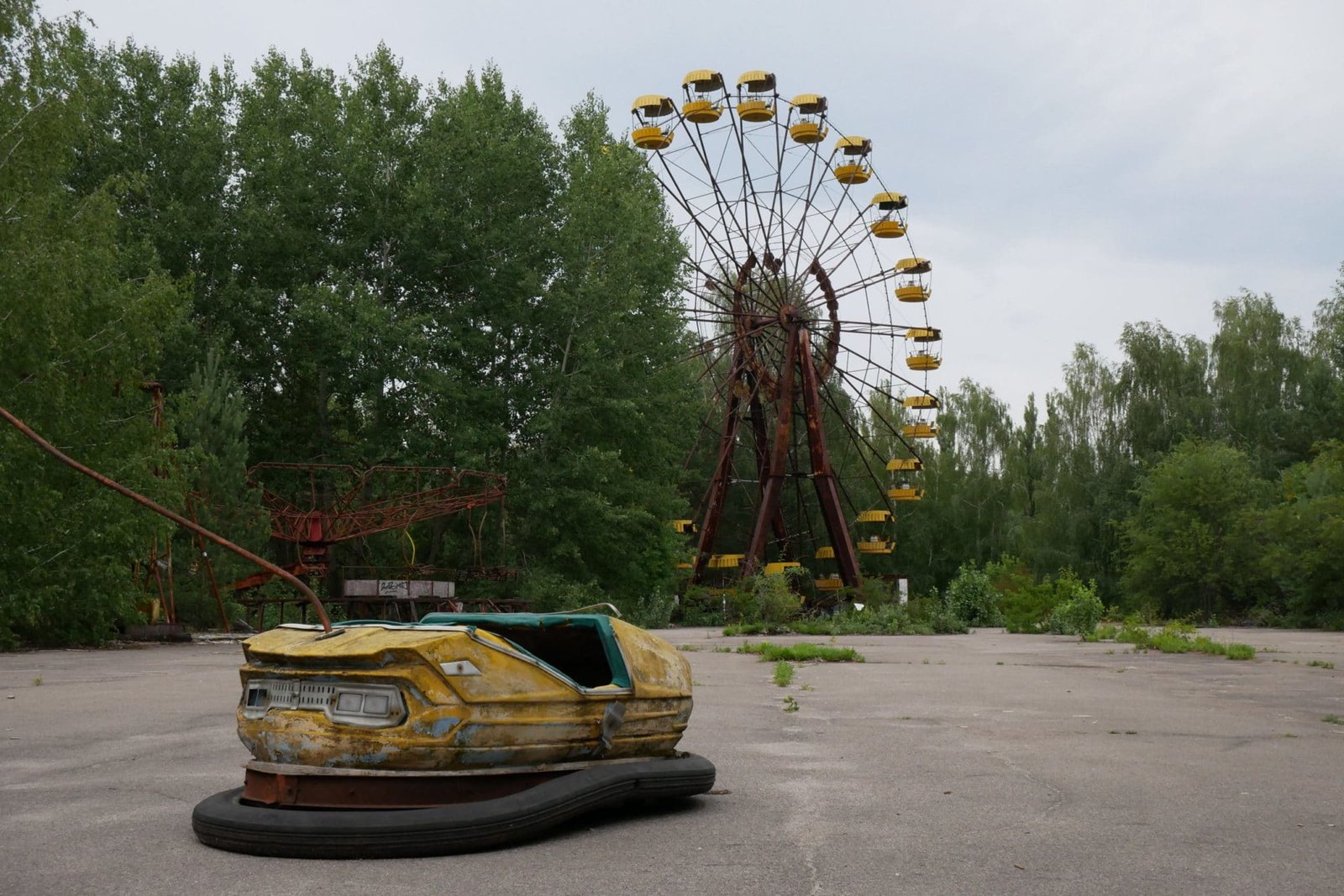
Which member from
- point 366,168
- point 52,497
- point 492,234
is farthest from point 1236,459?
point 52,497

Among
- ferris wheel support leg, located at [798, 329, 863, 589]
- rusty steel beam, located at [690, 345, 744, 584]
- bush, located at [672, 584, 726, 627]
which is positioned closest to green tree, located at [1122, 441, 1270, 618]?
ferris wheel support leg, located at [798, 329, 863, 589]

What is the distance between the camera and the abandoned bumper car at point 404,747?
4.73 meters

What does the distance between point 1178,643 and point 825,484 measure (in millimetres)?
20714

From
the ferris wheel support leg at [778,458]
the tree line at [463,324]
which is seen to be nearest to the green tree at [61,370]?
the tree line at [463,324]

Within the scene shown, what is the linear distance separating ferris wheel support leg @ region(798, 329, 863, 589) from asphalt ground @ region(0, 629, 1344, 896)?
28363mm

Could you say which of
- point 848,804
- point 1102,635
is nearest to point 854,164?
point 1102,635

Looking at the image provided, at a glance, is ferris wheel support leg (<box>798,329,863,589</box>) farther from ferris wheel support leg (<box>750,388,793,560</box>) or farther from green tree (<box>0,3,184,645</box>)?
green tree (<box>0,3,184,645</box>)

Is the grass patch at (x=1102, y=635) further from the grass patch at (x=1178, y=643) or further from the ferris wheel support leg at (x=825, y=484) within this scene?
the ferris wheel support leg at (x=825, y=484)

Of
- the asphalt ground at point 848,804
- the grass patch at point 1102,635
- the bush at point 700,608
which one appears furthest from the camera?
the bush at point 700,608

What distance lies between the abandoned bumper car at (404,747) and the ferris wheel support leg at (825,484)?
36.1 metres

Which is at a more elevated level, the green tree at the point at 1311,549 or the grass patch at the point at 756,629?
the green tree at the point at 1311,549

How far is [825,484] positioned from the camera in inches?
1644

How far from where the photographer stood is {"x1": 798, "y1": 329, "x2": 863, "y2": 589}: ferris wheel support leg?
136ft

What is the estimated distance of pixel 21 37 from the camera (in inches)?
888
